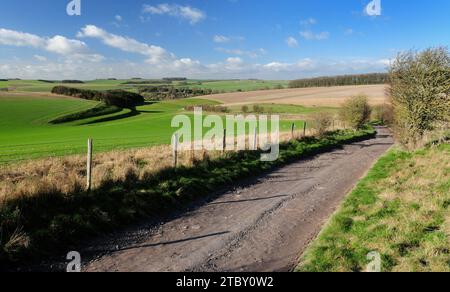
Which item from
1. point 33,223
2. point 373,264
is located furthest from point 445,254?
point 33,223

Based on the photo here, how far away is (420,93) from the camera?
72.3ft

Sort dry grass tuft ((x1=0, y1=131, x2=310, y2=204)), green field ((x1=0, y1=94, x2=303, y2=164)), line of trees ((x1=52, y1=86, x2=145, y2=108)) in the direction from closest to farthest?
dry grass tuft ((x1=0, y1=131, x2=310, y2=204)), green field ((x1=0, y1=94, x2=303, y2=164)), line of trees ((x1=52, y1=86, x2=145, y2=108))

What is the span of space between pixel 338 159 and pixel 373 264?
14.9 meters

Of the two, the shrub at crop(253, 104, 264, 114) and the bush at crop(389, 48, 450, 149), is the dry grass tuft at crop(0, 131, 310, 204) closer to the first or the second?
the bush at crop(389, 48, 450, 149)

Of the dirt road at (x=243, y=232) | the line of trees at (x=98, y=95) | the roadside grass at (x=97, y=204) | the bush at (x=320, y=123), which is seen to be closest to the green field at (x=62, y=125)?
the bush at (x=320, y=123)

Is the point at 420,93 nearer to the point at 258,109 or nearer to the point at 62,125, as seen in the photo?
the point at 62,125

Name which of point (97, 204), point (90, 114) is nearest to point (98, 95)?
point (90, 114)

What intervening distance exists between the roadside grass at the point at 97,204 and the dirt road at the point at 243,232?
972mm

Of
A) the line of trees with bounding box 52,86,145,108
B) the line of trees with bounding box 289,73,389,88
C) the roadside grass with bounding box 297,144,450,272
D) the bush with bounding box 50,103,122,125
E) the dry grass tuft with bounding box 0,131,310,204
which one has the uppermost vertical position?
the line of trees with bounding box 289,73,389,88

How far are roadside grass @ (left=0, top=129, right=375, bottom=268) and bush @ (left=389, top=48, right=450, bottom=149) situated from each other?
44.5 ft

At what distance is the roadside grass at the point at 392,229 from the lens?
6.26 m

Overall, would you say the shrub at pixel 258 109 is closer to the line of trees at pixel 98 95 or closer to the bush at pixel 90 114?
the bush at pixel 90 114

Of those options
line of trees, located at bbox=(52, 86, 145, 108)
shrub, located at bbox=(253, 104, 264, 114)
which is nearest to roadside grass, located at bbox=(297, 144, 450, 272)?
shrub, located at bbox=(253, 104, 264, 114)

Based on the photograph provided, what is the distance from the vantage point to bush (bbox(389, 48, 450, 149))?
21250 mm
